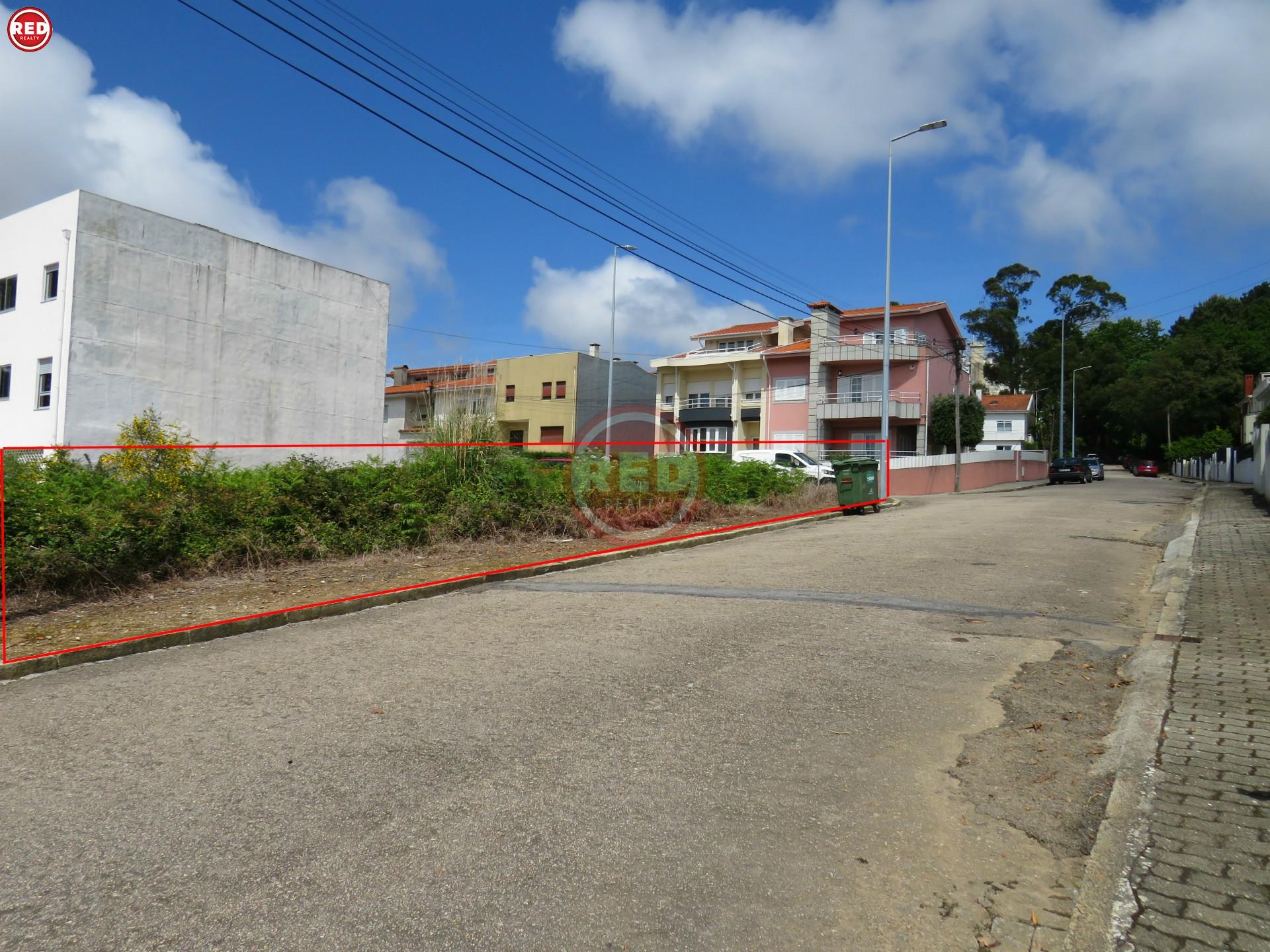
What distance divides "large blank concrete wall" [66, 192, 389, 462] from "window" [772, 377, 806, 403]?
2555 cm

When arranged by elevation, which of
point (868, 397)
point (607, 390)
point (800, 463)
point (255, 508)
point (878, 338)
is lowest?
point (255, 508)

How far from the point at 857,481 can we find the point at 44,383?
2246cm

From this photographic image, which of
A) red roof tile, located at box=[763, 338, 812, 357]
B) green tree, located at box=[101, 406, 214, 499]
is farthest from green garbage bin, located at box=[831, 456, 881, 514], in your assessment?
red roof tile, located at box=[763, 338, 812, 357]

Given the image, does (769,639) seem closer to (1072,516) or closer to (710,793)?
(710,793)

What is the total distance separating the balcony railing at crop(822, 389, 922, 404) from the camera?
44875 millimetres

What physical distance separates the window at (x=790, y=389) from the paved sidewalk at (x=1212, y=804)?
41.3 metres

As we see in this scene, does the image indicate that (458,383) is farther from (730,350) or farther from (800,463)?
(730,350)

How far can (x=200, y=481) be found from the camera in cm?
1009

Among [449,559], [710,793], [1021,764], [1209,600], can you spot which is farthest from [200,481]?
[1209,600]

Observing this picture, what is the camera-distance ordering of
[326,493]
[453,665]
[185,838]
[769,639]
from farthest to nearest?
[326,493] < [769,639] < [453,665] < [185,838]

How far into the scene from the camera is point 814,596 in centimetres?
888

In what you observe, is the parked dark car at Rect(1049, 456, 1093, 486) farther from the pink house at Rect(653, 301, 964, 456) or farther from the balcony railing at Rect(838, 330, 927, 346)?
the balcony railing at Rect(838, 330, 927, 346)

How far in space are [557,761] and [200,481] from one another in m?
7.80

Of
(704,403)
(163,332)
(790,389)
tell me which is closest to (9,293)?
(163,332)
